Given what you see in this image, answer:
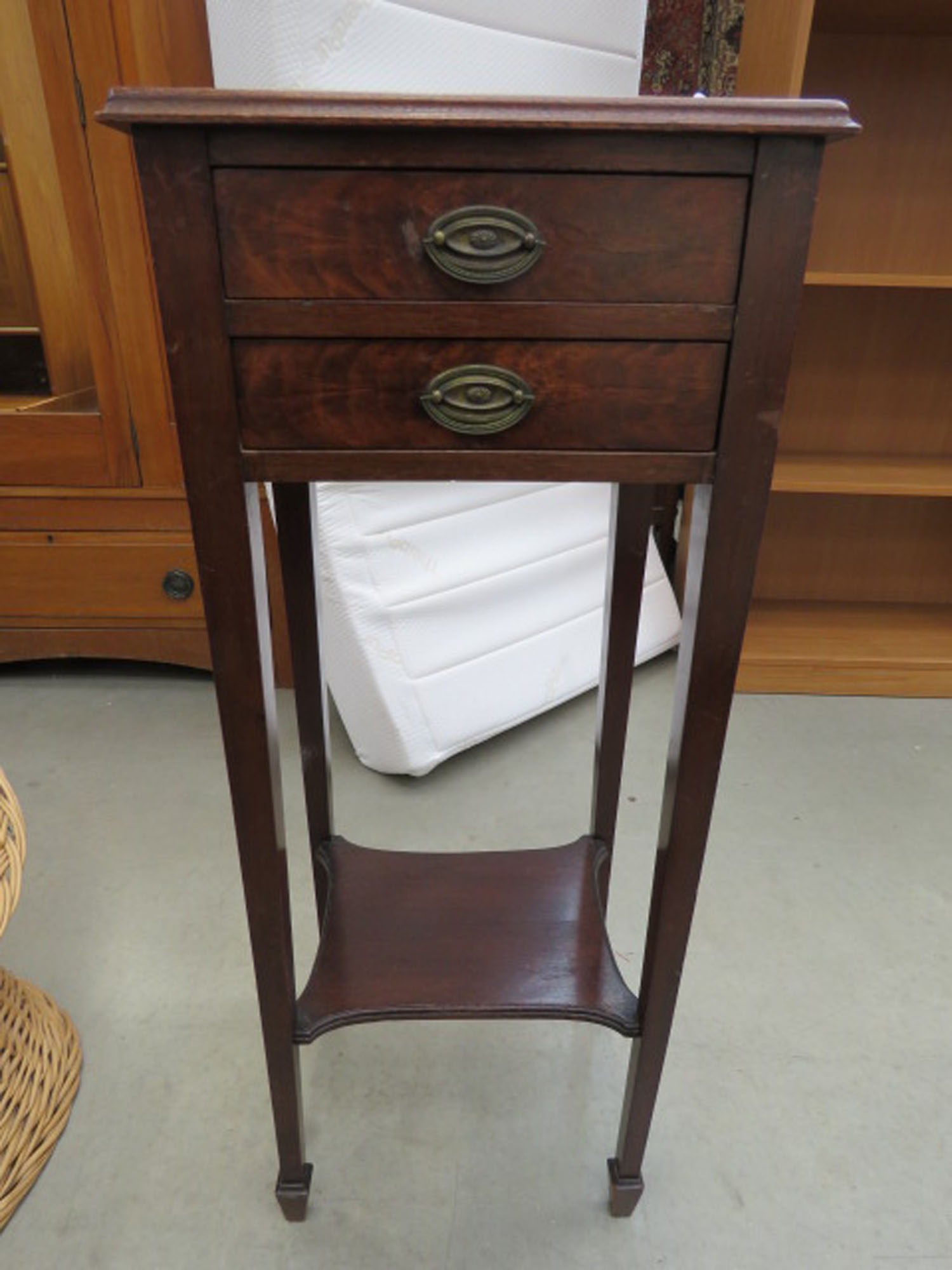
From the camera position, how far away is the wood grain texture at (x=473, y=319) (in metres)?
0.57

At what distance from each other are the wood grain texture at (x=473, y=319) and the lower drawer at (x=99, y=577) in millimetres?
1133

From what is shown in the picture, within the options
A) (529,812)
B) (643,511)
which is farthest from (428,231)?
(529,812)

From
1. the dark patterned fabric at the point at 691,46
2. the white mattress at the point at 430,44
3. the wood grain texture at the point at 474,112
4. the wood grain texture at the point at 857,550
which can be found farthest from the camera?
the wood grain texture at the point at 857,550

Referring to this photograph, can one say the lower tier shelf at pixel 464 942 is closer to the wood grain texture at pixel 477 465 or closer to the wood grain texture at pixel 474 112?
the wood grain texture at pixel 477 465

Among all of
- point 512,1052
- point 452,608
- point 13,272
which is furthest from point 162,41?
point 512,1052

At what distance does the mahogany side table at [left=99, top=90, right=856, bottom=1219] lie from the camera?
527 millimetres

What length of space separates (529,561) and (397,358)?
1.07 metres

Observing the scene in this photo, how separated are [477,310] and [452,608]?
3.22 feet

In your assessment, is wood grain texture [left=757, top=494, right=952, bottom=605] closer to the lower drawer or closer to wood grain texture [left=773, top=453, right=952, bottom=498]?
wood grain texture [left=773, top=453, right=952, bottom=498]

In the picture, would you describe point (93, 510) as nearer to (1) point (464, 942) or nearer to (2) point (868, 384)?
(1) point (464, 942)

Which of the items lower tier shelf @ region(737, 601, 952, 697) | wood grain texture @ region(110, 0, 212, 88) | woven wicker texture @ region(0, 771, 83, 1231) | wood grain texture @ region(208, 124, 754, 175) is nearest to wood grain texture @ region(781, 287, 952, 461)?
lower tier shelf @ region(737, 601, 952, 697)

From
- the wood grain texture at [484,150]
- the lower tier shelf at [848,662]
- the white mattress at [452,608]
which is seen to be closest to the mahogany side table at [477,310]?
the wood grain texture at [484,150]

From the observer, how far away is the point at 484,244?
0.55 m

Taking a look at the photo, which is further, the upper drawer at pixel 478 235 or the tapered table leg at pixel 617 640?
the tapered table leg at pixel 617 640
